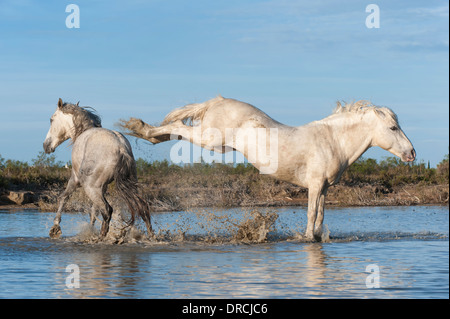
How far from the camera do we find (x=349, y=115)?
452 inches

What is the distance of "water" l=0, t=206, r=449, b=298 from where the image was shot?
24.0 ft

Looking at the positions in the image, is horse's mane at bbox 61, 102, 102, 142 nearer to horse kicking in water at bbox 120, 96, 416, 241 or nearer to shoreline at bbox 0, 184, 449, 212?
horse kicking in water at bbox 120, 96, 416, 241

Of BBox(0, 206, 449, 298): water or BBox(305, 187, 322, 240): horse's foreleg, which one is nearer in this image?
BBox(0, 206, 449, 298): water

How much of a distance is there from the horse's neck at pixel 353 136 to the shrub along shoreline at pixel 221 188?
23.2ft

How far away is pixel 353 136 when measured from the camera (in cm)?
1135

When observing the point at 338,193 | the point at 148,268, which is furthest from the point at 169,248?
the point at 338,193

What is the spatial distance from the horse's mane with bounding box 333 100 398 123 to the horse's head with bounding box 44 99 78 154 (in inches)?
192

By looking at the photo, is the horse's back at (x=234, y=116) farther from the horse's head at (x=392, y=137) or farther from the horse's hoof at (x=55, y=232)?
the horse's hoof at (x=55, y=232)

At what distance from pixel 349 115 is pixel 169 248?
12.8 feet

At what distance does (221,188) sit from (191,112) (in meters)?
9.89

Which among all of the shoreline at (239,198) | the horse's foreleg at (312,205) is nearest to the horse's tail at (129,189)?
the horse's foreleg at (312,205)

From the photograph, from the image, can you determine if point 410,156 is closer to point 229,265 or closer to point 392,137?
point 392,137

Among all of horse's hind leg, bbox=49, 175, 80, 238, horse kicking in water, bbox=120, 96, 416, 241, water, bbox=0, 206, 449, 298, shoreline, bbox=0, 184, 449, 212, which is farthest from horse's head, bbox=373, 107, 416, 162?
shoreline, bbox=0, 184, 449, 212
